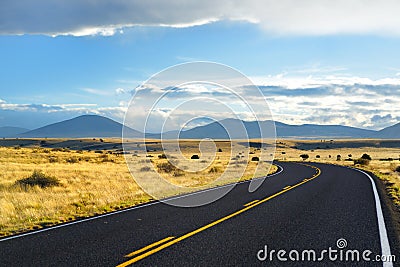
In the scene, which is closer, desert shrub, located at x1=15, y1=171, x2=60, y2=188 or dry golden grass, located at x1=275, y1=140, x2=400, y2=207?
desert shrub, located at x1=15, y1=171, x2=60, y2=188

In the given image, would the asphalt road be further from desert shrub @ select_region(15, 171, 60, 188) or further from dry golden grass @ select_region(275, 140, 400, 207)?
desert shrub @ select_region(15, 171, 60, 188)

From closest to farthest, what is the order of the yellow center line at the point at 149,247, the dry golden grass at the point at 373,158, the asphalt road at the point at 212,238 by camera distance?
the asphalt road at the point at 212,238 → the yellow center line at the point at 149,247 → the dry golden grass at the point at 373,158

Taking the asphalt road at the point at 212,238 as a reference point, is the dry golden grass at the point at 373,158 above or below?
below

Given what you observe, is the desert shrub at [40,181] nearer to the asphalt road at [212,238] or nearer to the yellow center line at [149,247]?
the asphalt road at [212,238]

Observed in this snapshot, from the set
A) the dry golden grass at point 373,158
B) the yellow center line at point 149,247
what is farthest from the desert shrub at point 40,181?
the dry golden grass at point 373,158

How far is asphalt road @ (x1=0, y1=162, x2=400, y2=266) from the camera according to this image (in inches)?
275

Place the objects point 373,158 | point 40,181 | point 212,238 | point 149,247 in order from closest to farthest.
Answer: point 149,247 < point 212,238 < point 40,181 < point 373,158

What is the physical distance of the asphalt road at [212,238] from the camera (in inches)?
275

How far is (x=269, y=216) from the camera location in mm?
11062

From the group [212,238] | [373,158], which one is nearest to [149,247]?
[212,238]

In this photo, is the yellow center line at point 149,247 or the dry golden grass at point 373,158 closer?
the yellow center line at point 149,247

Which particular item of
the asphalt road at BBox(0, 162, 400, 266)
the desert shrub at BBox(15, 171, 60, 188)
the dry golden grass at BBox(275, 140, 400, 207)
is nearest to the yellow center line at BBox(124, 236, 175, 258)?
the asphalt road at BBox(0, 162, 400, 266)

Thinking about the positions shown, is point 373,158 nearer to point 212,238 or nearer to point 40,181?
point 40,181

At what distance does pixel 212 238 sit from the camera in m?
8.46
